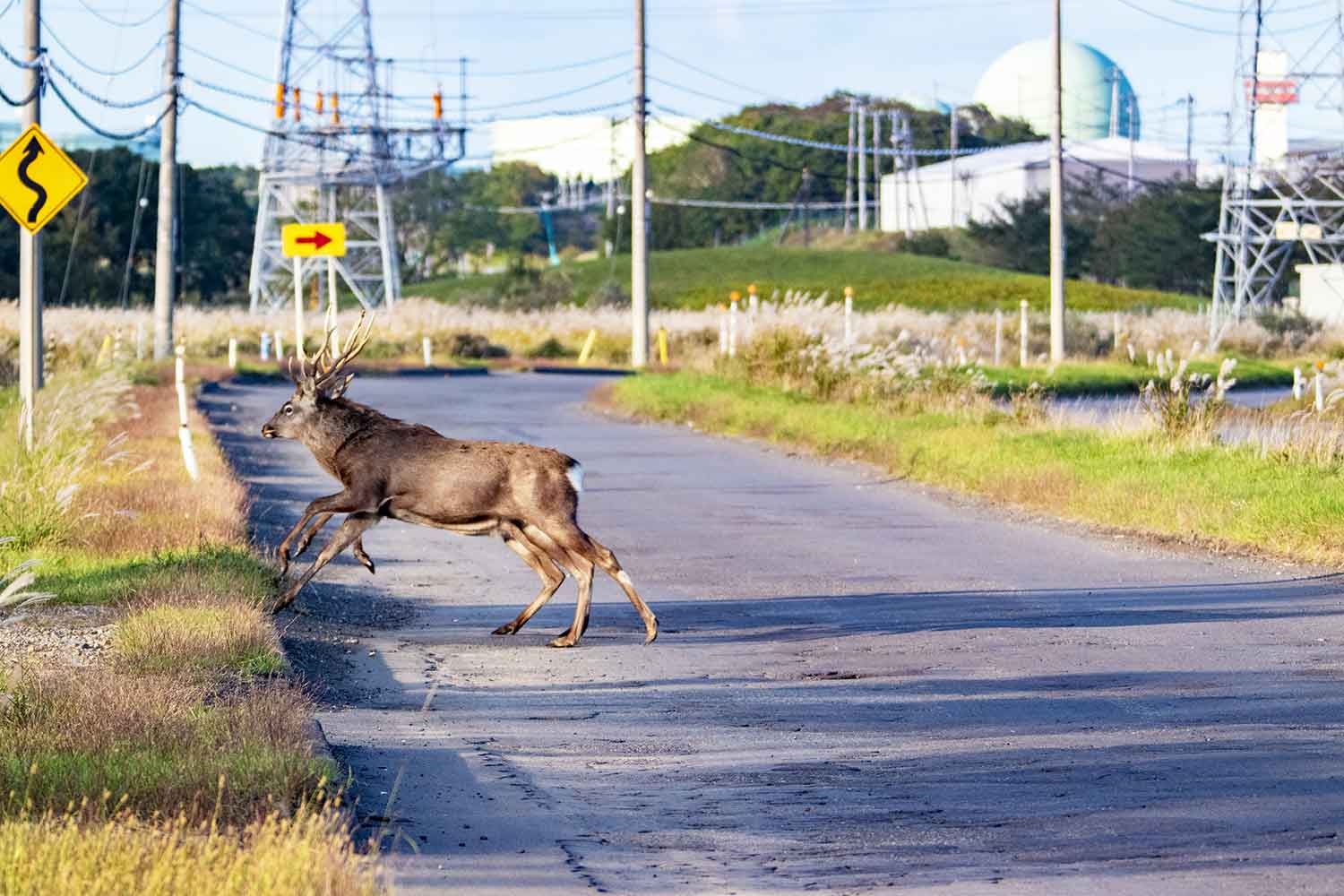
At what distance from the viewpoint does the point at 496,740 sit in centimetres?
908

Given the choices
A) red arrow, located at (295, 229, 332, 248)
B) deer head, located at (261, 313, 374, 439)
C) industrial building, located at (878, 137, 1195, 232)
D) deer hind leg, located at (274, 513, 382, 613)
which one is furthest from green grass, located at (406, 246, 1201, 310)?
deer hind leg, located at (274, 513, 382, 613)

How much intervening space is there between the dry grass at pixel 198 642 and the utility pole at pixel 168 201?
34.5m

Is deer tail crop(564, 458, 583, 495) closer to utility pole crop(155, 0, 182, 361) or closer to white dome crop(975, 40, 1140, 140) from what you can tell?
utility pole crop(155, 0, 182, 361)

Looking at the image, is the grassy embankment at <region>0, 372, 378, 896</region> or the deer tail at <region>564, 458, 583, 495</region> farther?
the deer tail at <region>564, 458, 583, 495</region>

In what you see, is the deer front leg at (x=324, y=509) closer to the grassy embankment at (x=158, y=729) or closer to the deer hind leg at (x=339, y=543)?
the deer hind leg at (x=339, y=543)

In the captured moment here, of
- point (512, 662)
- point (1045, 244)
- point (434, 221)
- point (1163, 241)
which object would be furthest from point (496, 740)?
point (434, 221)

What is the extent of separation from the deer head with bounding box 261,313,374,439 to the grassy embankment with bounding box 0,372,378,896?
3.18 ft

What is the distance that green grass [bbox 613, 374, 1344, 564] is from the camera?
1605cm

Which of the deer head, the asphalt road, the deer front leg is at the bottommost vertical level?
the asphalt road

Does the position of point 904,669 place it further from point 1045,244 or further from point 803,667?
point 1045,244

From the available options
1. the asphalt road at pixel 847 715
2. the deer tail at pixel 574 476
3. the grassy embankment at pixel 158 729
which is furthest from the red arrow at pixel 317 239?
the deer tail at pixel 574 476

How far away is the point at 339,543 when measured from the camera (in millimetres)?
11906

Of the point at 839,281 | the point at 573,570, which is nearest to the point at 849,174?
the point at 839,281

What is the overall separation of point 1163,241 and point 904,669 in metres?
93.1
